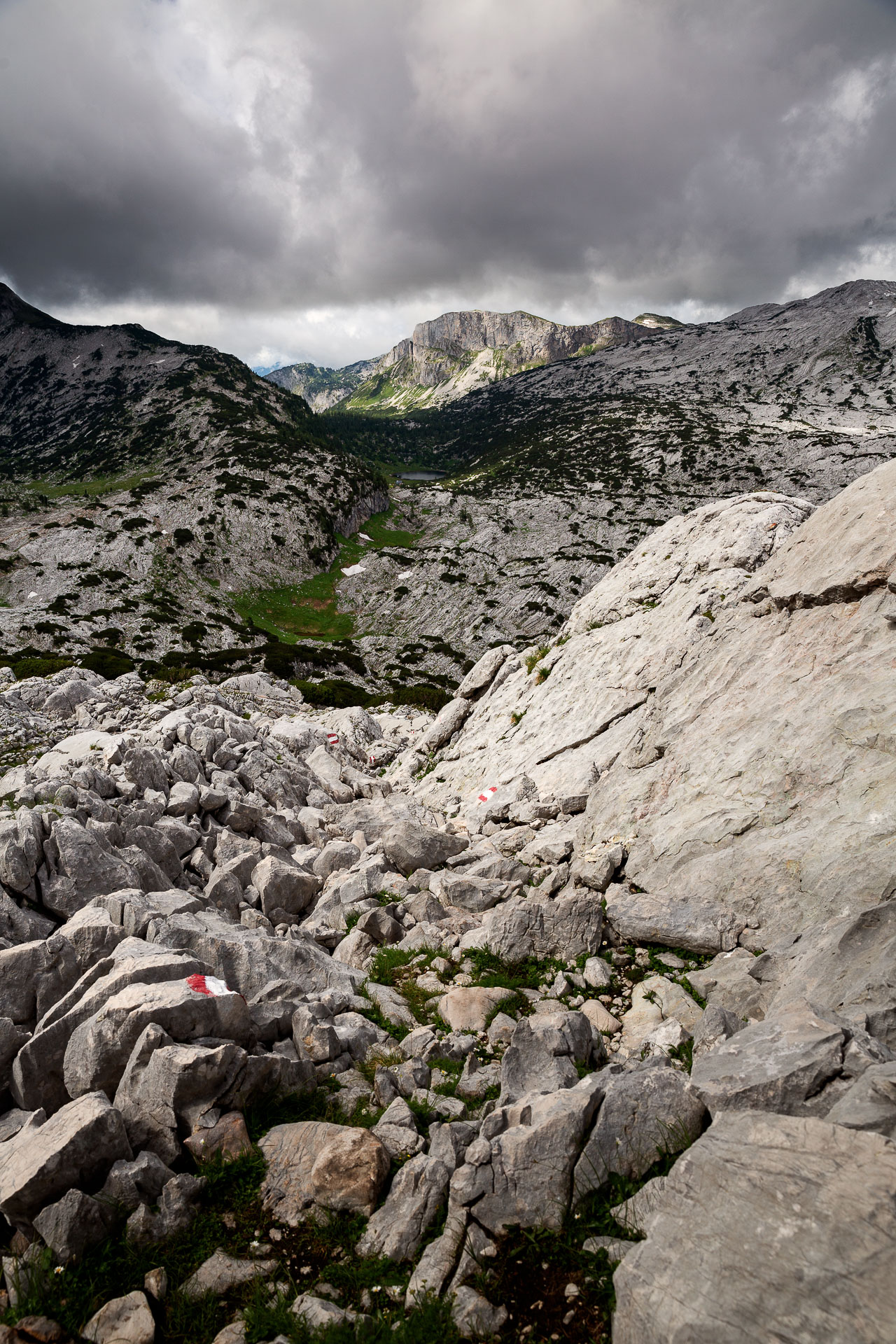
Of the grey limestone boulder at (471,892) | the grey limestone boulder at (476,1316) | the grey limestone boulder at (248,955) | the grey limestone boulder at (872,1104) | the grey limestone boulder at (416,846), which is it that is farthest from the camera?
the grey limestone boulder at (416,846)

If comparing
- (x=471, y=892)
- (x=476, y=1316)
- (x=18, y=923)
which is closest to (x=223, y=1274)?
(x=476, y=1316)

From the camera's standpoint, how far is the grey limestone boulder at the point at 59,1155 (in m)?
6.14

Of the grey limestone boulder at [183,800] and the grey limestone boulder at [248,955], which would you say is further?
the grey limestone boulder at [183,800]

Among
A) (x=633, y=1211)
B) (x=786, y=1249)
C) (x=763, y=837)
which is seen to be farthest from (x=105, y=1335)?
(x=763, y=837)

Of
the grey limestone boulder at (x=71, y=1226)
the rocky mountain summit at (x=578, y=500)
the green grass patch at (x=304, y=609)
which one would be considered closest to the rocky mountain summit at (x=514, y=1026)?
the grey limestone boulder at (x=71, y=1226)

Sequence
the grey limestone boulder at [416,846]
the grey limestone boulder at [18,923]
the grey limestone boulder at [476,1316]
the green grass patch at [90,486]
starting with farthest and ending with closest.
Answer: the green grass patch at [90,486] → the grey limestone boulder at [416,846] → the grey limestone boulder at [18,923] → the grey limestone boulder at [476,1316]

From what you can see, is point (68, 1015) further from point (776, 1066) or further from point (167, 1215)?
point (776, 1066)

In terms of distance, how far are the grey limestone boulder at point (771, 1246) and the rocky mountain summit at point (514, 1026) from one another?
23 millimetres

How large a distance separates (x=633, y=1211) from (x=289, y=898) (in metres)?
11.7

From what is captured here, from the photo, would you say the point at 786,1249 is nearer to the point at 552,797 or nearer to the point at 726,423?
the point at 552,797

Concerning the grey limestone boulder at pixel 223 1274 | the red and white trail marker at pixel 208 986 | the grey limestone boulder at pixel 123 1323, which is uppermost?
the red and white trail marker at pixel 208 986

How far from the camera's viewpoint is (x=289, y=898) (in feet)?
51.3

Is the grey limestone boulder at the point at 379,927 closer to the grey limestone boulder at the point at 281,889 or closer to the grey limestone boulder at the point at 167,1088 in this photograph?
the grey limestone boulder at the point at 281,889

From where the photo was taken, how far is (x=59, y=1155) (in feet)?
20.6
